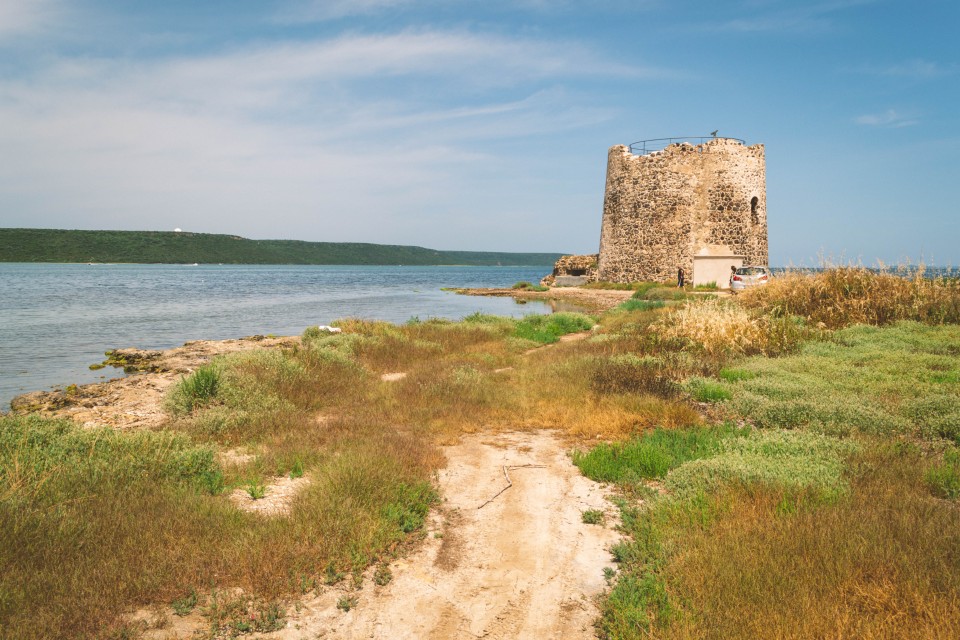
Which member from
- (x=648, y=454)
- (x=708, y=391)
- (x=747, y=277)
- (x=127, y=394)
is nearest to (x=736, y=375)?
(x=708, y=391)

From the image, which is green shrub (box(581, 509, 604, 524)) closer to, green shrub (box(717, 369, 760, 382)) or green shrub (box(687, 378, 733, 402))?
green shrub (box(687, 378, 733, 402))

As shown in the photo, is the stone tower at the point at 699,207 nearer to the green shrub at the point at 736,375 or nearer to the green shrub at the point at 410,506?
the green shrub at the point at 736,375

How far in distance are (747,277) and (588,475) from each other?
2780 centimetres

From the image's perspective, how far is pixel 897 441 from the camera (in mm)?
6281

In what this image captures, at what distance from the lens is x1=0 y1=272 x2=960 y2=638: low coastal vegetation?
3645 mm

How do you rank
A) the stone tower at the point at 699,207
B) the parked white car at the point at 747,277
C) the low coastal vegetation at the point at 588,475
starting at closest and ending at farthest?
the low coastal vegetation at the point at 588,475 → the parked white car at the point at 747,277 → the stone tower at the point at 699,207

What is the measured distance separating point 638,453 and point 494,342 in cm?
1077

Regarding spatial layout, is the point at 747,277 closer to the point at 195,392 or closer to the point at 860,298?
the point at 860,298

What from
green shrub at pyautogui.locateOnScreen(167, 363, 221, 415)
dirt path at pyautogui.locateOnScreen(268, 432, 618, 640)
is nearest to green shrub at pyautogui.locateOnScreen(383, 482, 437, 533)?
dirt path at pyautogui.locateOnScreen(268, 432, 618, 640)

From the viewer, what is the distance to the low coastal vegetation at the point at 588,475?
3.64 metres

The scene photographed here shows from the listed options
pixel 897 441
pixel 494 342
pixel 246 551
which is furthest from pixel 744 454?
pixel 494 342

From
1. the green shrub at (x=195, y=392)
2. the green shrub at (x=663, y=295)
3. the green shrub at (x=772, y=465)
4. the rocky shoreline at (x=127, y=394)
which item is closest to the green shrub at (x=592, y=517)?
the green shrub at (x=772, y=465)

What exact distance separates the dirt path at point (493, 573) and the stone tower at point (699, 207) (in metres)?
32.5

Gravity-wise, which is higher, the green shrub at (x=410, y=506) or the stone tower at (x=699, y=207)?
the stone tower at (x=699, y=207)
